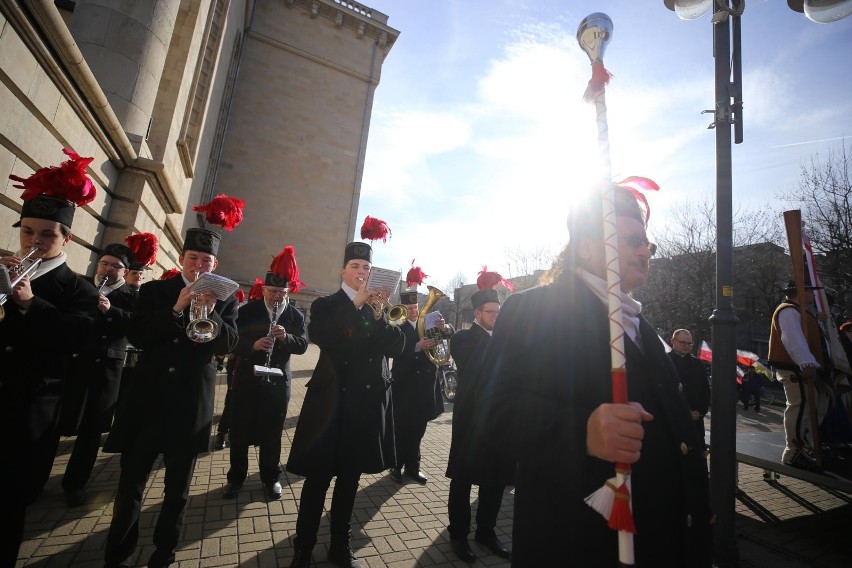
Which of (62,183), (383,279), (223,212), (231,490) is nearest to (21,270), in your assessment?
(62,183)

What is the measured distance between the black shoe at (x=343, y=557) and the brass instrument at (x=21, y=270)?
2.78 meters

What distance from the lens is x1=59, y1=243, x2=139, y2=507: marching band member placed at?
3865 millimetres

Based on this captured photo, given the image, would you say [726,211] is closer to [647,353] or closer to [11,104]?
[647,353]

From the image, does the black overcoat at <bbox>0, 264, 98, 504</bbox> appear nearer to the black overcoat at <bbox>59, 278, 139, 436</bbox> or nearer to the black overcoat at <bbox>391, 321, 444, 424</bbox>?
the black overcoat at <bbox>59, 278, 139, 436</bbox>

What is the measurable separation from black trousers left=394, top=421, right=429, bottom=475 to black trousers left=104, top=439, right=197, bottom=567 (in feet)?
9.39

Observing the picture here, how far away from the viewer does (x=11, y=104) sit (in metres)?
3.95

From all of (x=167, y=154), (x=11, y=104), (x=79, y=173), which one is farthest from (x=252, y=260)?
(x=79, y=173)

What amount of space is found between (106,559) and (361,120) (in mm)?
26364

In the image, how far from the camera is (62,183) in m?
2.88

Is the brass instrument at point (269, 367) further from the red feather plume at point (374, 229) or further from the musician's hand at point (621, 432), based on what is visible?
the musician's hand at point (621, 432)

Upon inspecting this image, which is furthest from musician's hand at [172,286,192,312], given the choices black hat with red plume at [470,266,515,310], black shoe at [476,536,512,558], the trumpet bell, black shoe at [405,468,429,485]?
black shoe at [405,468,429,485]

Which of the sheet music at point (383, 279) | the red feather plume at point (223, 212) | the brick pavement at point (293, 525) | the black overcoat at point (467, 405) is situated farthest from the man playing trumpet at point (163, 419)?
the black overcoat at point (467, 405)

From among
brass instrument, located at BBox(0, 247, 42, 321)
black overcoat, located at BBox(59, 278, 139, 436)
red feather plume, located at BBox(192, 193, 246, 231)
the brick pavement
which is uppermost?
red feather plume, located at BBox(192, 193, 246, 231)

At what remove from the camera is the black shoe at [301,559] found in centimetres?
302
